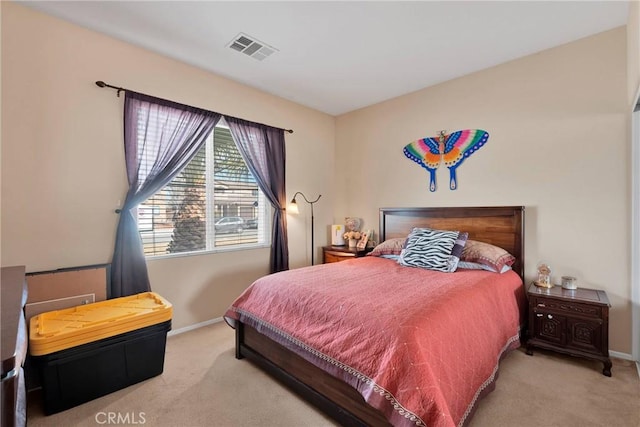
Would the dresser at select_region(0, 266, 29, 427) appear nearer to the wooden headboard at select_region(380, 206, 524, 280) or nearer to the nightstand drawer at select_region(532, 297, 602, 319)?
the nightstand drawer at select_region(532, 297, 602, 319)

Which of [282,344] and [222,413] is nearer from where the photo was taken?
[222,413]

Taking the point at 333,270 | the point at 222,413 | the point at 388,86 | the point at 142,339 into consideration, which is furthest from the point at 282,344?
the point at 388,86

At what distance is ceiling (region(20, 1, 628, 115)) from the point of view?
7.00 feet

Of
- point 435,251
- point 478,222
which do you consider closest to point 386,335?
point 435,251

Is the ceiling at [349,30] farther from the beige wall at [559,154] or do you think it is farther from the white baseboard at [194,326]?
the white baseboard at [194,326]

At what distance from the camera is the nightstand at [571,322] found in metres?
2.14

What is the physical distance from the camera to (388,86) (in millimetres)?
3486

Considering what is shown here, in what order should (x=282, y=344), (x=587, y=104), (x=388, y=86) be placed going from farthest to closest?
(x=388, y=86) < (x=587, y=104) < (x=282, y=344)

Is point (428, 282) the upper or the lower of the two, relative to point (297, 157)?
lower

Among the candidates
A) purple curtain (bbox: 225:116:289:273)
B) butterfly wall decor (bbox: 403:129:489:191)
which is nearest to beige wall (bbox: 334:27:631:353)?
butterfly wall decor (bbox: 403:129:489:191)

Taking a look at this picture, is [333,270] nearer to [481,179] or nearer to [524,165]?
[481,179]

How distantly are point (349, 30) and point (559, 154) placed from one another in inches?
86.4

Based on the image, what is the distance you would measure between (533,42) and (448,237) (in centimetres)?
191

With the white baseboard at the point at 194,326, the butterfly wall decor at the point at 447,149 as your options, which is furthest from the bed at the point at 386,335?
the white baseboard at the point at 194,326
